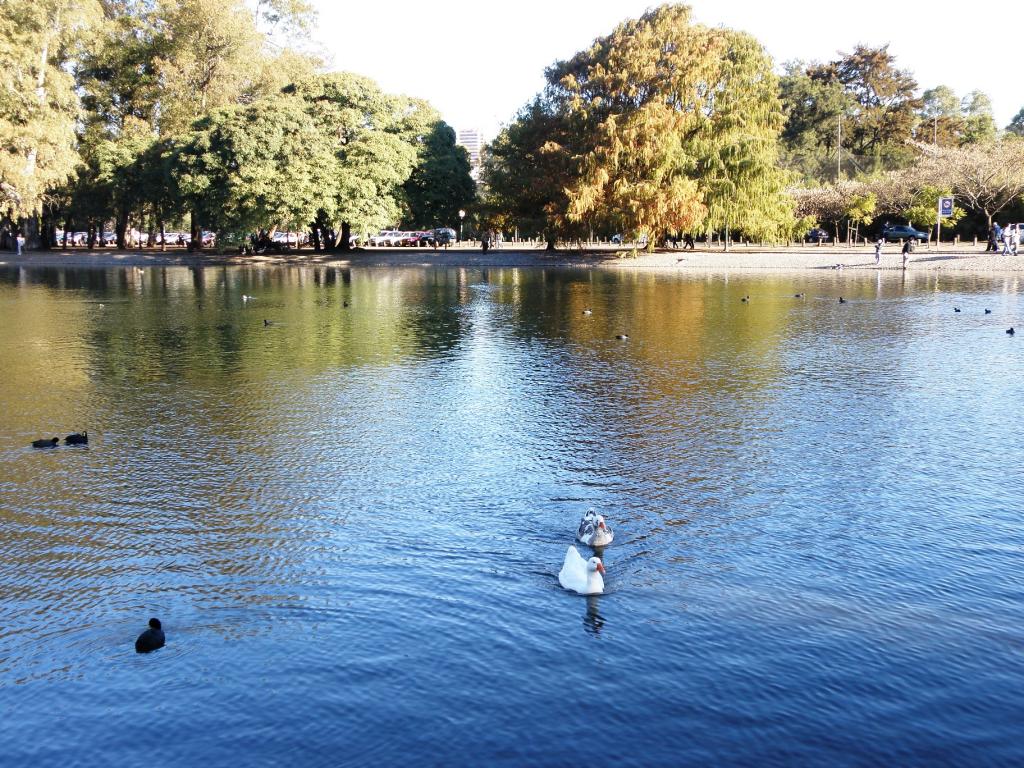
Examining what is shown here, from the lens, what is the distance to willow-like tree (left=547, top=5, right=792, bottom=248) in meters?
60.0

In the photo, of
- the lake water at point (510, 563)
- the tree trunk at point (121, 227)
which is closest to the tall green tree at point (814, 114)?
the tree trunk at point (121, 227)

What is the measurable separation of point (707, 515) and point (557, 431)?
4606 millimetres

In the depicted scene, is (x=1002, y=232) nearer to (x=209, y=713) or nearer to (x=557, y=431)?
(x=557, y=431)

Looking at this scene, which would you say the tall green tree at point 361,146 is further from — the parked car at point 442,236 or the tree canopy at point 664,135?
the parked car at point 442,236

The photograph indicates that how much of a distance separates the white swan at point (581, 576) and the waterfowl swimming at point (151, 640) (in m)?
3.91

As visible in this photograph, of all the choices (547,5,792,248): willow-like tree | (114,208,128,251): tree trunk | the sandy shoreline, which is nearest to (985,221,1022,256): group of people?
the sandy shoreline

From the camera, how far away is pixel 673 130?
6072cm

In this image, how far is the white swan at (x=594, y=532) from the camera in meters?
10.2

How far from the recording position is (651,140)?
60.0 meters

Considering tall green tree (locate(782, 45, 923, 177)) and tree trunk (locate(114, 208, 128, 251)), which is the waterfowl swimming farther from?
tall green tree (locate(782, 45, 923, 177))

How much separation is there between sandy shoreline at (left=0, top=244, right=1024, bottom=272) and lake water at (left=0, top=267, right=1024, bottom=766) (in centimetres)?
3960

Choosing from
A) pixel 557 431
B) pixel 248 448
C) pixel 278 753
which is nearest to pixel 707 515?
pixel 557 431

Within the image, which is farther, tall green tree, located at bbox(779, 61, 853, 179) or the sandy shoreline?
tall green tree, located at bbox(779, 61, 853, 179)

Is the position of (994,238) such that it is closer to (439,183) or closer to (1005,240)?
(1005,240)
